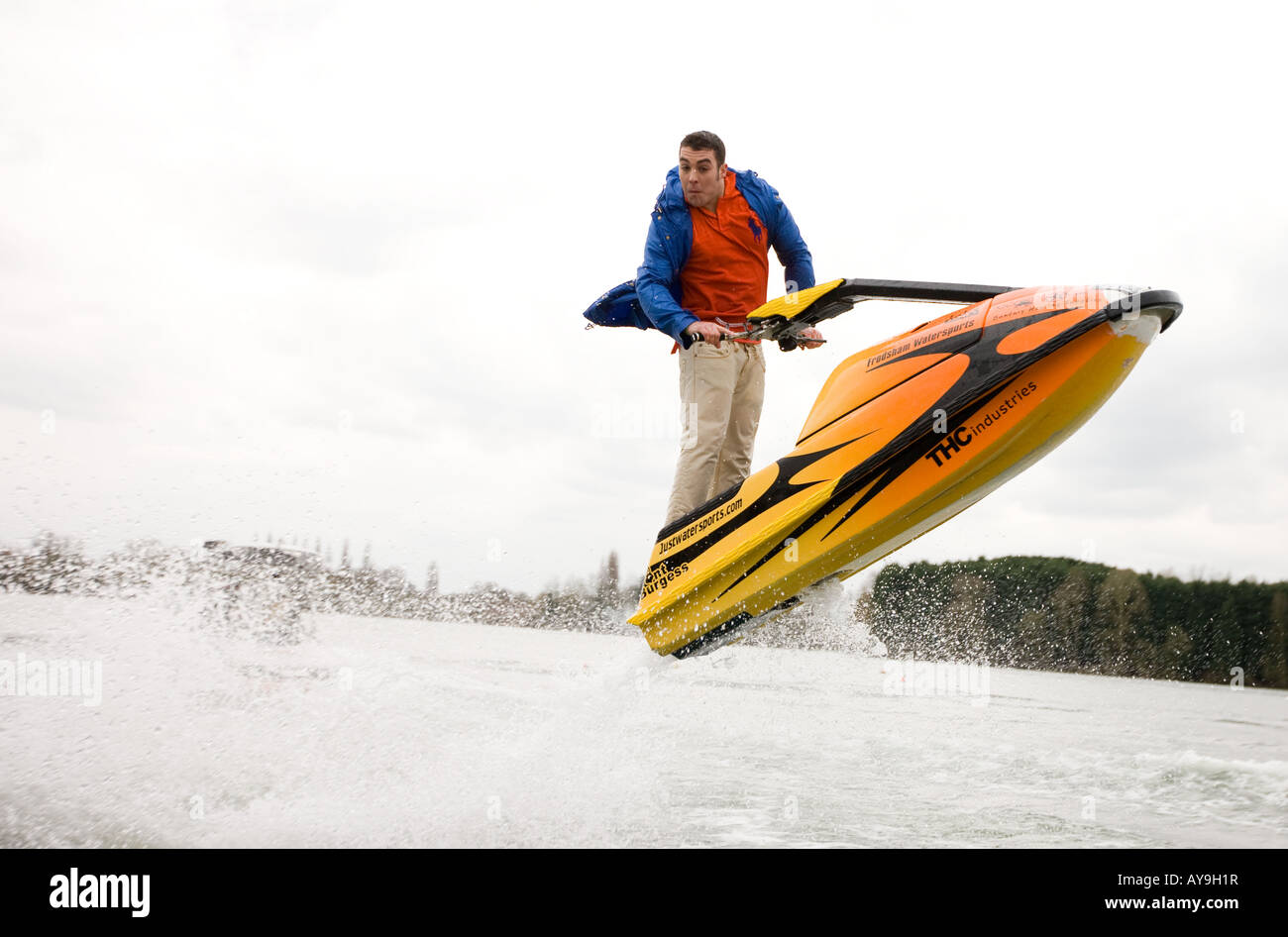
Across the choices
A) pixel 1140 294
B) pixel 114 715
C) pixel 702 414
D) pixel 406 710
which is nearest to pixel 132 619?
pixel 114 715

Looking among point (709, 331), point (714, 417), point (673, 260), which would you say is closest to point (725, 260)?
point (673, 260)

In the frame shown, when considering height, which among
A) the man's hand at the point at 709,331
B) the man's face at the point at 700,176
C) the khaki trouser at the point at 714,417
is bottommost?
the khaki trouser at the point at 714,417

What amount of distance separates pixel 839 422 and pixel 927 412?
542mm

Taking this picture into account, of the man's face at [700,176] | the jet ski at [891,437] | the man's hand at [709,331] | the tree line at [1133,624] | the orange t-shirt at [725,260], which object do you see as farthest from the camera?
the tree line at [1133,624]

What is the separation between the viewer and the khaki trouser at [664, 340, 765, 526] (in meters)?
5.23

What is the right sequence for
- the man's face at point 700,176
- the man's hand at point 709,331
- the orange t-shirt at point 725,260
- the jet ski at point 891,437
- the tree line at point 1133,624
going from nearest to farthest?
1. the jet ski at point 891,437
2. the man's hand at point 709,331
3. the man's face at point 700,176
4. the orange t-shirt at point 725,260
5. the tree line at point 1133,624

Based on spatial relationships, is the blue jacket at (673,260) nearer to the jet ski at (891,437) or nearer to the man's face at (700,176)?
the man's face at (700,176)

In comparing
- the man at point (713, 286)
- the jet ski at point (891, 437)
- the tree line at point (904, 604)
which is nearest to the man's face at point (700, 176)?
the man at point (713, 286)

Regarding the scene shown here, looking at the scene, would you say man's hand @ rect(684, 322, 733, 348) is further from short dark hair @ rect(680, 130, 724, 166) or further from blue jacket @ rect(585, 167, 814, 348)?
short dark hair @ rect(680, 130, 724, 166)

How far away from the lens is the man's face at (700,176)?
4926 mm

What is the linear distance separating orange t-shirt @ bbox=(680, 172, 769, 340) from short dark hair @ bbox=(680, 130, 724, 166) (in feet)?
0.82

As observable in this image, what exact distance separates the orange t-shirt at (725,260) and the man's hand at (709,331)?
1.19ft
